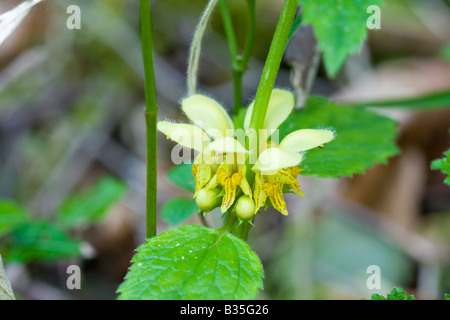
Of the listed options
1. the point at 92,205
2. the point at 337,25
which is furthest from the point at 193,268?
the point at 92,205

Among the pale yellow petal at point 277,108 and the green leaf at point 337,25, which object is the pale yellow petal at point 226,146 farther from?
the green leaf at point 337,25

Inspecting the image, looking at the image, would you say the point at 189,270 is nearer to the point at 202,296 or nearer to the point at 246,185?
the point at 202,296

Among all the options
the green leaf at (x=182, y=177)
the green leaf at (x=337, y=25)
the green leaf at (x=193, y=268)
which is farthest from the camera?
the green leaf at (x=182, y=177)

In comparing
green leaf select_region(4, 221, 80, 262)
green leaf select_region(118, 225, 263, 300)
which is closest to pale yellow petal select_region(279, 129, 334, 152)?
green leaf select_region(118, 225, 263, 300)

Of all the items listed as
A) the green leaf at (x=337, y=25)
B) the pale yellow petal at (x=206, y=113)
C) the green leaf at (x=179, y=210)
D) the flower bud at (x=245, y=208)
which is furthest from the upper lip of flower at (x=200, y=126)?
the green leaf at (x=179, y=210)

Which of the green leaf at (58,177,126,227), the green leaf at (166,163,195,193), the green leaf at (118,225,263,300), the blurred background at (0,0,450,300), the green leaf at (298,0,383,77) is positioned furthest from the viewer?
the blurred background at (0,0,450,300)

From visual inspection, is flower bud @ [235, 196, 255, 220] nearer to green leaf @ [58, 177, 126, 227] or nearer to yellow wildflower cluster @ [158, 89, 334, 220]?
yellow wildflower cluster @ [158, 89, 334, 220]

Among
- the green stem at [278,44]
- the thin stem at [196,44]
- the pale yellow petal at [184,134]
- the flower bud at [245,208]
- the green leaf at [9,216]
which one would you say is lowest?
the flower bud at [245,208]
